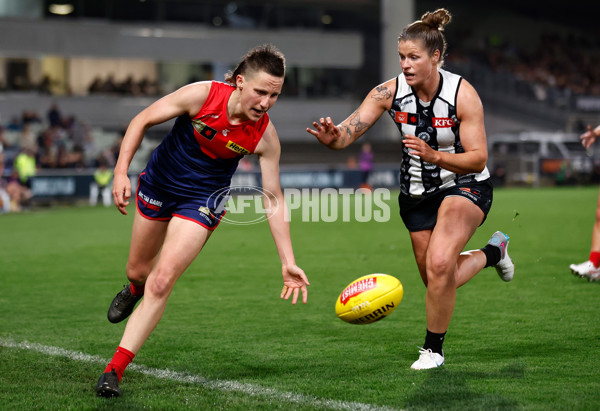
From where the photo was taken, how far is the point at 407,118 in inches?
229

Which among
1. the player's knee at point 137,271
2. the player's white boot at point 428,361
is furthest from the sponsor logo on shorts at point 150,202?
the player's white boot at point 428,361

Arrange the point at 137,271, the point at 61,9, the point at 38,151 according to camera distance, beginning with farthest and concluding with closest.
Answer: the point at 61,9, the point at 38,151, the point at 137,271

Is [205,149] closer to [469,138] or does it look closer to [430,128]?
[430,128]

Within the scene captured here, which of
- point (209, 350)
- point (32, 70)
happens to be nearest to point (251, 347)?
point (209, 350)

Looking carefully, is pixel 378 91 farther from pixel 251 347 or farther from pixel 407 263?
pixel 407 263

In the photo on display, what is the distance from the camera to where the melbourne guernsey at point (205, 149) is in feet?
17.5

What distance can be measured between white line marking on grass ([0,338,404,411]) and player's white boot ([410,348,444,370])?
0.98 m

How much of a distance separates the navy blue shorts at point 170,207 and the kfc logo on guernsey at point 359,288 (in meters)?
1.09

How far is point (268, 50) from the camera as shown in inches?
206

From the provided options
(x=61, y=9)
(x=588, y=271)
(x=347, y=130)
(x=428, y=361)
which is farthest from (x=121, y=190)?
(x=61, y=9)

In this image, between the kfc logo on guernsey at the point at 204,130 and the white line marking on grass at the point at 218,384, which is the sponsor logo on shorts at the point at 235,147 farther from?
the white line marking on grass at the point at 218,384

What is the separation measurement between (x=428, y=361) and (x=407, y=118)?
1747 millimetres

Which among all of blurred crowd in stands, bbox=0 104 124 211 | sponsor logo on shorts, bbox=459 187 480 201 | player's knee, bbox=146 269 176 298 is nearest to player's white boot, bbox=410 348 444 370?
sponsor logo on shorts, bbox=459 187 480 201

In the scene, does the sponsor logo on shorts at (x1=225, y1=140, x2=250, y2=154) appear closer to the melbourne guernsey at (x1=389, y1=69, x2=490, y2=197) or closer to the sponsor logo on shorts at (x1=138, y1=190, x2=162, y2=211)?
the sponsor logo on shorts at (x1=138, y1=190, x2=162, y2=211)
